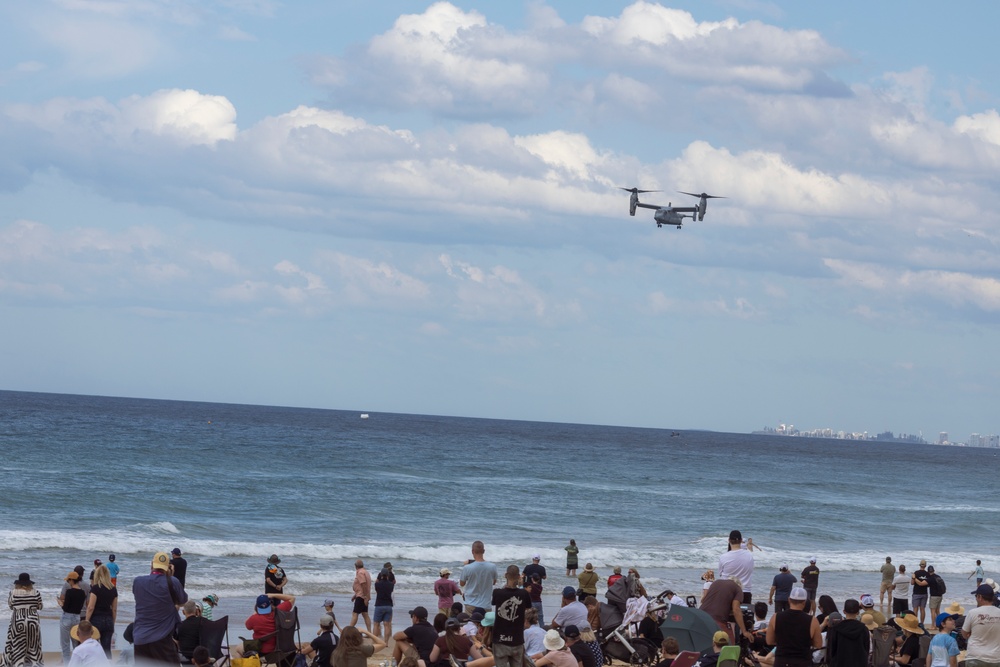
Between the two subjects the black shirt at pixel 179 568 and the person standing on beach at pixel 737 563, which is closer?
the person standing on beach at pixel 737 563

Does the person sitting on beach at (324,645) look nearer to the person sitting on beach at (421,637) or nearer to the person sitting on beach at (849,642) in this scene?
the person sitting on beach at (421,637)

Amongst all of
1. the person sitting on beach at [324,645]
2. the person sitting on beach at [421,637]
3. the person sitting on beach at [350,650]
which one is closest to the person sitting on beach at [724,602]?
the person sitting on beach at [421,637]

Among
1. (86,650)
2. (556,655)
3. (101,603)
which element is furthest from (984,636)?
(101,603)

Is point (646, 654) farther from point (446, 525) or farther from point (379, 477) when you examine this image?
point (379, 477)

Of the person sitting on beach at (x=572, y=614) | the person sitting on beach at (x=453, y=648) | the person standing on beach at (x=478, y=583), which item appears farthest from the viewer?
the person standing on beach at (x=478, y=583)

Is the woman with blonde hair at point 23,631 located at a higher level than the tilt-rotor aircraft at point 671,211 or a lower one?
lower

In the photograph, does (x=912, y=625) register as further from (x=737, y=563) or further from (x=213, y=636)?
(x=213, y=636)
